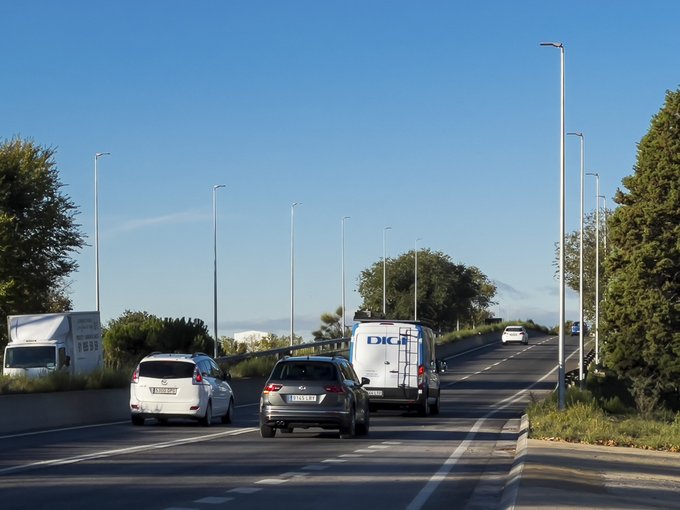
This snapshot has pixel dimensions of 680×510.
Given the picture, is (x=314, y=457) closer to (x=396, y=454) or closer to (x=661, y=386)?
(x=396, y=454)

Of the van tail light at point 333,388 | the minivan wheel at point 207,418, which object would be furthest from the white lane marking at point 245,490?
the minivan wheel at point 207,418

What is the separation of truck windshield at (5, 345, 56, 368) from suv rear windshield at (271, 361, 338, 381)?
18.1 metres

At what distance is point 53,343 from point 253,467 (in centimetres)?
2558

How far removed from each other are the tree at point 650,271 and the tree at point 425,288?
248 feet

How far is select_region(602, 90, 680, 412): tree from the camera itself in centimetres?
4875

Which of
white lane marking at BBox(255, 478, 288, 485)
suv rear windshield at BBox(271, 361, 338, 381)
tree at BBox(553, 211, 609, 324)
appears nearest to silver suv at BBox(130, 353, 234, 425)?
suv rear windshield at BBox(271, 361, 338, 381)

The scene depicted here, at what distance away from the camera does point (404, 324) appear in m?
36.8

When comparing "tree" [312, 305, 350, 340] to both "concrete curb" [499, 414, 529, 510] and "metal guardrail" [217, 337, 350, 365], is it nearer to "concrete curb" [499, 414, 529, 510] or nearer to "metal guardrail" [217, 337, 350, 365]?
"metal guardrail" [217, 337, 350, 365]

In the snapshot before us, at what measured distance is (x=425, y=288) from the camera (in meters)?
129

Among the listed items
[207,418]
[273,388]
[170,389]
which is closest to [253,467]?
[273,388]

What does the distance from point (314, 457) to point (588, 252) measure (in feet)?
273

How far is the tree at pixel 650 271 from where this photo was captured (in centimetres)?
4875

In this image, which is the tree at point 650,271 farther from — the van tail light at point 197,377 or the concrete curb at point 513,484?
the concrete curb at point 513,484

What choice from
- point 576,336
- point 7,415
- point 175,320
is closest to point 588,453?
point 7,415
